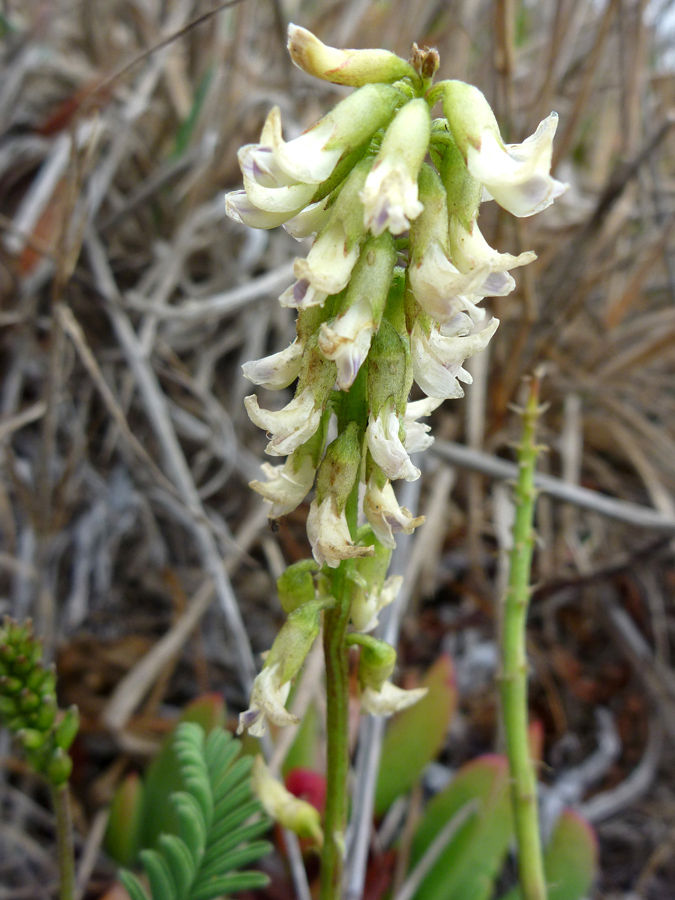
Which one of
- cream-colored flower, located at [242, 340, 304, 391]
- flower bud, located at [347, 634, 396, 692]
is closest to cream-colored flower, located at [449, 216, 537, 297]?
cream-colored flower, located at [242, 340, 304, 391]

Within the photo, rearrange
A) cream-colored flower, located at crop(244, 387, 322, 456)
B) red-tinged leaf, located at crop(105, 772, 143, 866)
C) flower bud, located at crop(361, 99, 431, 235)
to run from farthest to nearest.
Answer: red-tinged leaf, located at crop(105, 772, 143, 866) → cream-colored flower, located at crop(244, 387, 322, 456) → flower bud, located at crop(361, 99, 431, 235)

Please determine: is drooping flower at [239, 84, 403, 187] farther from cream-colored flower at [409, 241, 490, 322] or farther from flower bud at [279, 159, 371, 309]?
cream-colored flower at [409, 241, 490, 322]

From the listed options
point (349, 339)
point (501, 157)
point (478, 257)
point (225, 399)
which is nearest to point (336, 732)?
point (349, 339)

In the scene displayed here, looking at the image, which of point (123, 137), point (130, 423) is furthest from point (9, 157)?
point (130, 423)

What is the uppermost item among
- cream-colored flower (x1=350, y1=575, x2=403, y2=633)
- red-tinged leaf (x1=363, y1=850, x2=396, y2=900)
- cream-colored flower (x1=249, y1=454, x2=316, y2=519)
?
cream-colored flower (x1=249, y1=454, x2=316, y2=519)

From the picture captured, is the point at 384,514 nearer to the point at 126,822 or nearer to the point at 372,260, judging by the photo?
the point at 372,260

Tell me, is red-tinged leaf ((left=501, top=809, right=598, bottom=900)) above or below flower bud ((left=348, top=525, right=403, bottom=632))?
below

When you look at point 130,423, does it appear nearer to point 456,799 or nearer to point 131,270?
point 131,270

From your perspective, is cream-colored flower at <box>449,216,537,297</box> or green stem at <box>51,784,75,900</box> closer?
cream-colored flower at <box>449,216,537,297</box>
